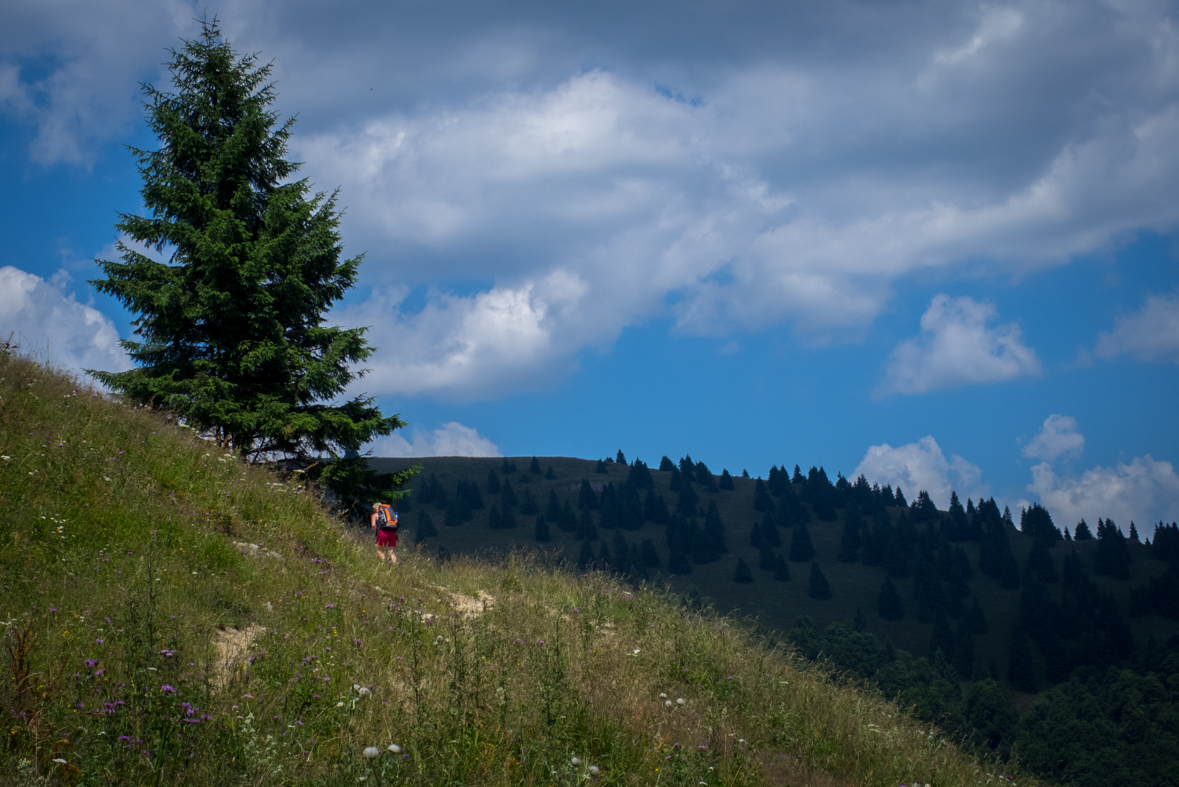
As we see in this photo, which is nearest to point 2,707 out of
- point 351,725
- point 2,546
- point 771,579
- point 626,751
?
point 351,725

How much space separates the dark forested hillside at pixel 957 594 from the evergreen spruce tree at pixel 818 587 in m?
0.42

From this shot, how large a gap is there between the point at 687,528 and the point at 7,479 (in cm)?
18441

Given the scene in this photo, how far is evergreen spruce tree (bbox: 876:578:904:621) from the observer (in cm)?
15512

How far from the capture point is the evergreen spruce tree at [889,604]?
155 meters

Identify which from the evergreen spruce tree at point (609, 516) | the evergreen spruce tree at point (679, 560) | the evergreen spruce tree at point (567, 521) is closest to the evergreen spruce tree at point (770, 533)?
the evergreen spruce tree at point (679, 560)

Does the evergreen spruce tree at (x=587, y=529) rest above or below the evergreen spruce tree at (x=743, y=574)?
above

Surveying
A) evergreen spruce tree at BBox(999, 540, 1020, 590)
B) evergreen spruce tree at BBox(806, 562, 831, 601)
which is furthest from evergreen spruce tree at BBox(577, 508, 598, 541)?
evergreen spruce tree at BBox(999, 540, 1020, 590)

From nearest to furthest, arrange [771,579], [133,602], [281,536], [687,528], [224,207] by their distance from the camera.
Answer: [133,602] → [281,536] → [224,207] → [771,579] → [687,528]

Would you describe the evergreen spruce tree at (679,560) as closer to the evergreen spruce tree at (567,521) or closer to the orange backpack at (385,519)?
the evergreen spruce tree at (567,521)

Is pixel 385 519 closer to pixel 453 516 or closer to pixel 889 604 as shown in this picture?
pixel 889 604

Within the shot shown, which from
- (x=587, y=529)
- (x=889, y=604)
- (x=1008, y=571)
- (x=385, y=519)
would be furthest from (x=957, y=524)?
(x=385, y=519)

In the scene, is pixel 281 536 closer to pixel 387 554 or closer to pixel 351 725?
pixel 387 554

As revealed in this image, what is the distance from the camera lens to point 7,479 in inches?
279

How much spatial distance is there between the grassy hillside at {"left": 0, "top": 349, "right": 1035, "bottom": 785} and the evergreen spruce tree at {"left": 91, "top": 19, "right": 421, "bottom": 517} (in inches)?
164
